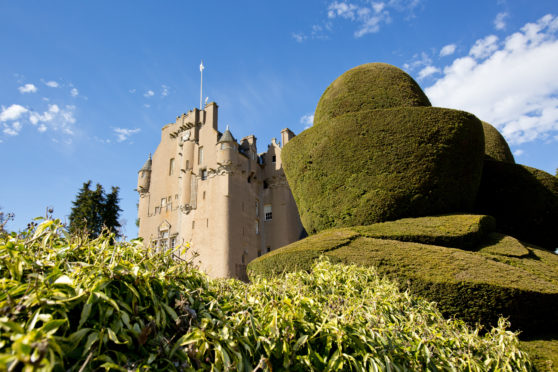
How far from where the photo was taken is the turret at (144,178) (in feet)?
109

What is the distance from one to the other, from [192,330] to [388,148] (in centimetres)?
932

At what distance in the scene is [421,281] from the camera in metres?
6.96

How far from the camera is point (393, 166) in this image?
10.5 meters

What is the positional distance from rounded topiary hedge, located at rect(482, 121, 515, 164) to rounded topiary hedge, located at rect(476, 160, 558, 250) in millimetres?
2929

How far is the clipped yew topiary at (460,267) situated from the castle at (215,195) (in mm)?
18222

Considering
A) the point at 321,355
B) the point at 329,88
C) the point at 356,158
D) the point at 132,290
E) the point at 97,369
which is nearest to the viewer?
the point at 97,369

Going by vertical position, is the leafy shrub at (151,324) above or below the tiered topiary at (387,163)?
below

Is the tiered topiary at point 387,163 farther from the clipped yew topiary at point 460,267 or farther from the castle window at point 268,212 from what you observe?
the castle window at point 268,212

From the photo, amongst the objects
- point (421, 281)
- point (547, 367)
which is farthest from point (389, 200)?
point (547, 367)

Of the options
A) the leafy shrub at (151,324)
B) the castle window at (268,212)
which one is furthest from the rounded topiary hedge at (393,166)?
the castle window at (268,212)

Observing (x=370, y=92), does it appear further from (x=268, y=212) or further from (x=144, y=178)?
(x=144, y=178)

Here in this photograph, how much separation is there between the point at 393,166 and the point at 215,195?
65.0 ft

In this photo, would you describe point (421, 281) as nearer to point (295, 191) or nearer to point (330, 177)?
point (330, 177)

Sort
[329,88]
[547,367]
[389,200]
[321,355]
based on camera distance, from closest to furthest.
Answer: [321,355] < [547,367] < [389,200] < [329,88]
